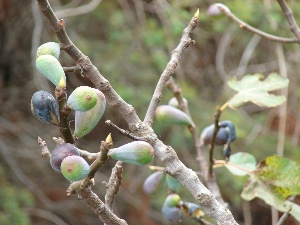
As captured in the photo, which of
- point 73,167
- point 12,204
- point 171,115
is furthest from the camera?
point 12,204

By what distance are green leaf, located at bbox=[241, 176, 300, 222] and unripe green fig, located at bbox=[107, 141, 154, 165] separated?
0.19 metres

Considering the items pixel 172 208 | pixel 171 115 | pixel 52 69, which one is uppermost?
pixel 52 69

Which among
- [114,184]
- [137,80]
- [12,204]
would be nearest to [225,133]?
[114,184]

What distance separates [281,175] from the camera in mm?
546

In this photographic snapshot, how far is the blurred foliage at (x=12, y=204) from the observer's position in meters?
1.52

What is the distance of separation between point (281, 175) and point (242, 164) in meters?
0.10

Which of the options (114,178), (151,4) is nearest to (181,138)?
(151,4)

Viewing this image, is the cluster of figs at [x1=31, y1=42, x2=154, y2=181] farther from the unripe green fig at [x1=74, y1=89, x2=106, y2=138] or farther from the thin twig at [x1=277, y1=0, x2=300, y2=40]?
the thin twig at [x1=277, y1=0, x2=300, y2=40]

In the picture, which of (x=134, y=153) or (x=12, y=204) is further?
(x=12, y=204)

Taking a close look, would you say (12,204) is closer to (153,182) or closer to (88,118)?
(153,182)

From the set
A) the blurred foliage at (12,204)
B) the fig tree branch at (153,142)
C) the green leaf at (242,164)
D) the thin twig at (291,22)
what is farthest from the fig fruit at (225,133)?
the blurred foliage at (12,204)

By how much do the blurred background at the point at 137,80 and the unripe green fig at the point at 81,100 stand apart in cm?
136

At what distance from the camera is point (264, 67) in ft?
6.74

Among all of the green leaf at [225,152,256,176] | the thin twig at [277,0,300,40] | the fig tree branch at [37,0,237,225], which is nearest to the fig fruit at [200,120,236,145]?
the green leaf at [225,152,256,176]
